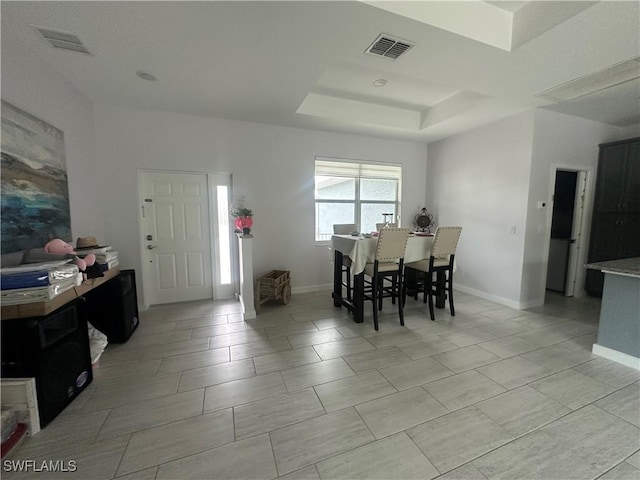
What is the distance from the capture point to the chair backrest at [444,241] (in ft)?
10.7

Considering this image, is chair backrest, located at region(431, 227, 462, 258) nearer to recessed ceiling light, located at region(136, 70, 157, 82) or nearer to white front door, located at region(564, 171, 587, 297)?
white front door, located at region(564, 171, 587, 297)

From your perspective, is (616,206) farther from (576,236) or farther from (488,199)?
(488,199)

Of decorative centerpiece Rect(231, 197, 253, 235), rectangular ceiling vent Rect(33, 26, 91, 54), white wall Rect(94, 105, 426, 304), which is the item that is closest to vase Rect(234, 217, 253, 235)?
decorative centerpiece Rect(231, 197, 253, 235)

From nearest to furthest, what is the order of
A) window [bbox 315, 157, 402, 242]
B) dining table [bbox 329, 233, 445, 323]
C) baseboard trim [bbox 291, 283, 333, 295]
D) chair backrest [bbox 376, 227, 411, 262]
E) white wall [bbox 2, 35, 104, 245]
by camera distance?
white wall [bbox 2, 35, 104, 245], chair backrest [bbox 376, 227, 411, 262], dining table [bbox 329, 233, 445, 323], baseboard trim [bbox 291, 283, 333, 295], window [bbox 315, 157, 402, 242]

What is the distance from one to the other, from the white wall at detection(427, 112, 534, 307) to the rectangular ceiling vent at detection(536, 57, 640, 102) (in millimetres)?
443

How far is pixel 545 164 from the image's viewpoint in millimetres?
3551

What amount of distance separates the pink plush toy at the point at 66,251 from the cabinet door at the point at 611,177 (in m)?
6.66

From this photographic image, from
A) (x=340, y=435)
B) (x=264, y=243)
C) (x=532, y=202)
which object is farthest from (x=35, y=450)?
(x=532, y=202)

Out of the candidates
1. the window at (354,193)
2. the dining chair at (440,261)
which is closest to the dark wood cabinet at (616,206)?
the dining chair at (440,261)

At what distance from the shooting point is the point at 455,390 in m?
1.99

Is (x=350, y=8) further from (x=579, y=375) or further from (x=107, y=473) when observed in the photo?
(x=579, y=375)

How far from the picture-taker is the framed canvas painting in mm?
1853

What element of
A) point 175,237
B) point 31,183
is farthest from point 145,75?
point 175,237

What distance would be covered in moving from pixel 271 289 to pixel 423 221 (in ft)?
10.3
